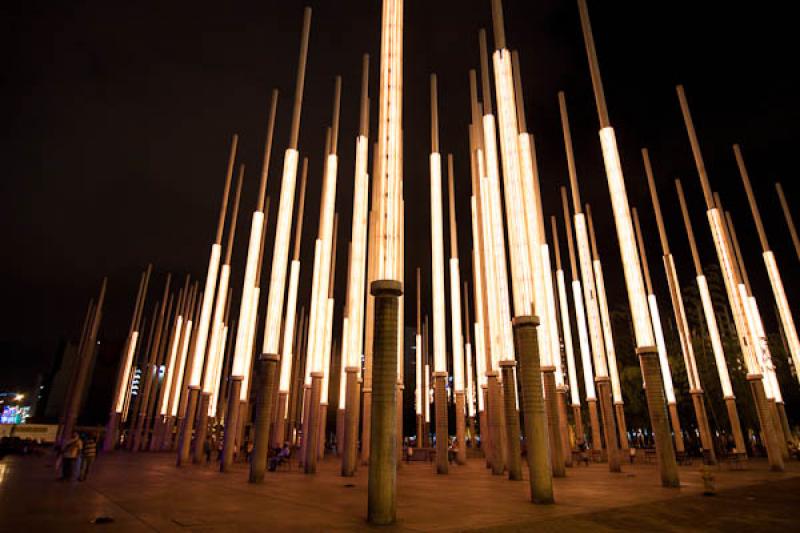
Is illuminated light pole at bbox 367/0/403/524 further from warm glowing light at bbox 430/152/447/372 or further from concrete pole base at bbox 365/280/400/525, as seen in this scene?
warm glowing light at bbox 430/152/447/372

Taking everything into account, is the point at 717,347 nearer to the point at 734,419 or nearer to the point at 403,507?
the point at 734,419

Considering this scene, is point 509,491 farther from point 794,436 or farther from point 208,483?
point 794,436

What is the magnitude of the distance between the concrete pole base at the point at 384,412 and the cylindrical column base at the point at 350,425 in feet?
38.0

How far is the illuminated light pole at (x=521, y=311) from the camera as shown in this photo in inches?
455

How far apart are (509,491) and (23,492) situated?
44.4 ft

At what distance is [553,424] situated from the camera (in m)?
19.3

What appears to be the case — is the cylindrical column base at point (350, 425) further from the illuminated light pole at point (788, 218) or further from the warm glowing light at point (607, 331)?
the illuminated light pole at point (788, 218)

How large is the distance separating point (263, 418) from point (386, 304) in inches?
380

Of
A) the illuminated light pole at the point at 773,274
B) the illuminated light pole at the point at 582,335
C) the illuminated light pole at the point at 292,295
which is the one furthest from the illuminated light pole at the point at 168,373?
the illuminated light pole at the point at 773,274

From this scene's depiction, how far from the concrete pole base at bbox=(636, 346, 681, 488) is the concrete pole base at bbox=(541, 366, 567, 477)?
3.95 meters

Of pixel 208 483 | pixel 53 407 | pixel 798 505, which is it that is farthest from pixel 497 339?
pixel 53 407

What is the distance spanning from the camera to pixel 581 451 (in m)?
29.2

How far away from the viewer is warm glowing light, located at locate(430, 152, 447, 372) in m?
22.5

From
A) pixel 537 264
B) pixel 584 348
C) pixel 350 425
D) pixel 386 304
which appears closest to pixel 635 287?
pixel 537 264
